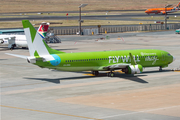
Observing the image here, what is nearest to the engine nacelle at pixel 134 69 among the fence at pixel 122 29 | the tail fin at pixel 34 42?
the tail fin at pixel 34 42

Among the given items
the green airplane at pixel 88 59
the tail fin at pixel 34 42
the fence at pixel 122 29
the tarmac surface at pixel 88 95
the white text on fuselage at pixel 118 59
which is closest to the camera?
the tarmac surface at pixel 88 95

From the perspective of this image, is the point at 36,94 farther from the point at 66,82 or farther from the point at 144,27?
the point at 144,27

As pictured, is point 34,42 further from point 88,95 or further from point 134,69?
point 134,69

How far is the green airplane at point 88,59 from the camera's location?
48375 mm

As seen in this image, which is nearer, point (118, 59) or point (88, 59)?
point (88, 59)

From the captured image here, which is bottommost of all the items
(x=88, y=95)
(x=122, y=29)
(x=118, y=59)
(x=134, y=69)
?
(x=88, y=95)

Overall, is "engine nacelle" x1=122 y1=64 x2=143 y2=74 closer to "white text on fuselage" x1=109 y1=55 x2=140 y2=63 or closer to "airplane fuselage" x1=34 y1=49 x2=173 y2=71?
"white text on fuselage" x1=109 y1=55 x2=140 y2=63

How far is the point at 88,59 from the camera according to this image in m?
51.2

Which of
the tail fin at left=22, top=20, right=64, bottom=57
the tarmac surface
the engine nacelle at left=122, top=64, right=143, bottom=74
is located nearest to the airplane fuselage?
the tail fin at left=22, top=20, right=64, bottom=57

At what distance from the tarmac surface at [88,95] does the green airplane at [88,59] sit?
5.78ft

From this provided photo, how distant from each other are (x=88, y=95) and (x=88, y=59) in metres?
12.3

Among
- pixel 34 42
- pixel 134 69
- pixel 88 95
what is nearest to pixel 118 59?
pixel 134 69

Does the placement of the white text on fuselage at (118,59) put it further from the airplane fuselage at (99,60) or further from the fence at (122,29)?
the fence at (122,29)

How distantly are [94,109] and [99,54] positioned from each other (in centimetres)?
2061
